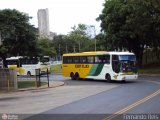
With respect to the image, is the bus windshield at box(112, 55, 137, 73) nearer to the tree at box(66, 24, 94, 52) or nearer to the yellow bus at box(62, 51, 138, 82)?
the yellow bus at box(62, 51, 138, 82)

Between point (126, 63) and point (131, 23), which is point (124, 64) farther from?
point (131, 23)

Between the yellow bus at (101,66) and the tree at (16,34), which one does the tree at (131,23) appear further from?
the tree at (16,34)

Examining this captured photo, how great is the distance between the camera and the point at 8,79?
34.8m

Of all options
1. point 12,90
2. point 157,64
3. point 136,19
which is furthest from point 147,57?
point 12,90

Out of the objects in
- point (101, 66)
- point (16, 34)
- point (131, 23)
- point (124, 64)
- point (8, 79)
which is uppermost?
point (131, 23)

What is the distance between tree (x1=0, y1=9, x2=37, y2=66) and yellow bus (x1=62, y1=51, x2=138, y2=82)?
5841 mm

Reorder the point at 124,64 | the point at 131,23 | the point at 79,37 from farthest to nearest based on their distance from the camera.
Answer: the point at 79,37, the point at 131,23, the point at 124,64

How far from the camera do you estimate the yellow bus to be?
36.5 m

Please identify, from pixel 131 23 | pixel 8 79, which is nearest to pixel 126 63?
pixel 8 79

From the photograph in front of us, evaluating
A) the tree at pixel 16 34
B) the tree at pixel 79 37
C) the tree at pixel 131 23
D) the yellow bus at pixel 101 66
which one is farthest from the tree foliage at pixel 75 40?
the tree at pixel 16 34

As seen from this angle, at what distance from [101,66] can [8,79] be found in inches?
365

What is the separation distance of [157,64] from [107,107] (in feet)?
144

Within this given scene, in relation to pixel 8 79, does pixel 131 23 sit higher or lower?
higher

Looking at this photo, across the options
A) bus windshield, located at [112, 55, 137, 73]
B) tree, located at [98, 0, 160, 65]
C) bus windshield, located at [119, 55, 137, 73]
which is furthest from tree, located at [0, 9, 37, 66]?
tree, located at [98, 0, 160, 65]
